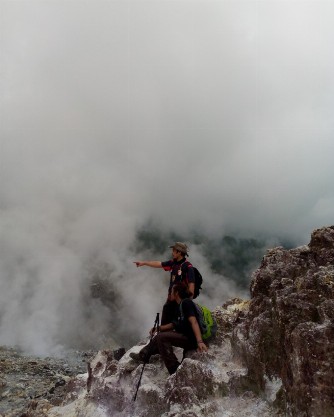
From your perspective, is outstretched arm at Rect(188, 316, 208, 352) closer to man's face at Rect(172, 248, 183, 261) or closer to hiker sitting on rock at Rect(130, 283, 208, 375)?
hiker sitting on rock at Rect(130, 283, 208, 375)

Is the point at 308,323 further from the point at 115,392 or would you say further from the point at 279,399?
the point at 115,392

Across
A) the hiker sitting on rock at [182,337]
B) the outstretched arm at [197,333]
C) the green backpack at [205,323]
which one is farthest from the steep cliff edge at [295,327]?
the hiker sitting on rock at [182,337]

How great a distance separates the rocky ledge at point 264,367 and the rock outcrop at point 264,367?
0.02 m

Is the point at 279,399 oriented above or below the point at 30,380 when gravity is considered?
below

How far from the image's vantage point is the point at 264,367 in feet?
23.6

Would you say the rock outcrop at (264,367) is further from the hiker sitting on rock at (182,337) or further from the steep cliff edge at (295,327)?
the hiker sitting on rock at (182,337)

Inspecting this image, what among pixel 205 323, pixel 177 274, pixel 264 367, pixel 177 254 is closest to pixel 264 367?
pixel 264 367

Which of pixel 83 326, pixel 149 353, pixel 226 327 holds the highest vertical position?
pixel 83 326

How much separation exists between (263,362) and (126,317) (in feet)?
384

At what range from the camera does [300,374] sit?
588 cm

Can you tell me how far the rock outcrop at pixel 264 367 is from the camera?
5.89m

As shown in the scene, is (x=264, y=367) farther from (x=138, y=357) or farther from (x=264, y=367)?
(x=138, y=357)

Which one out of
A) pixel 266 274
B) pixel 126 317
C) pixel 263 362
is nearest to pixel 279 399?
pixel 263 362

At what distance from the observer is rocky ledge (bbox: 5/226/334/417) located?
232 inches
